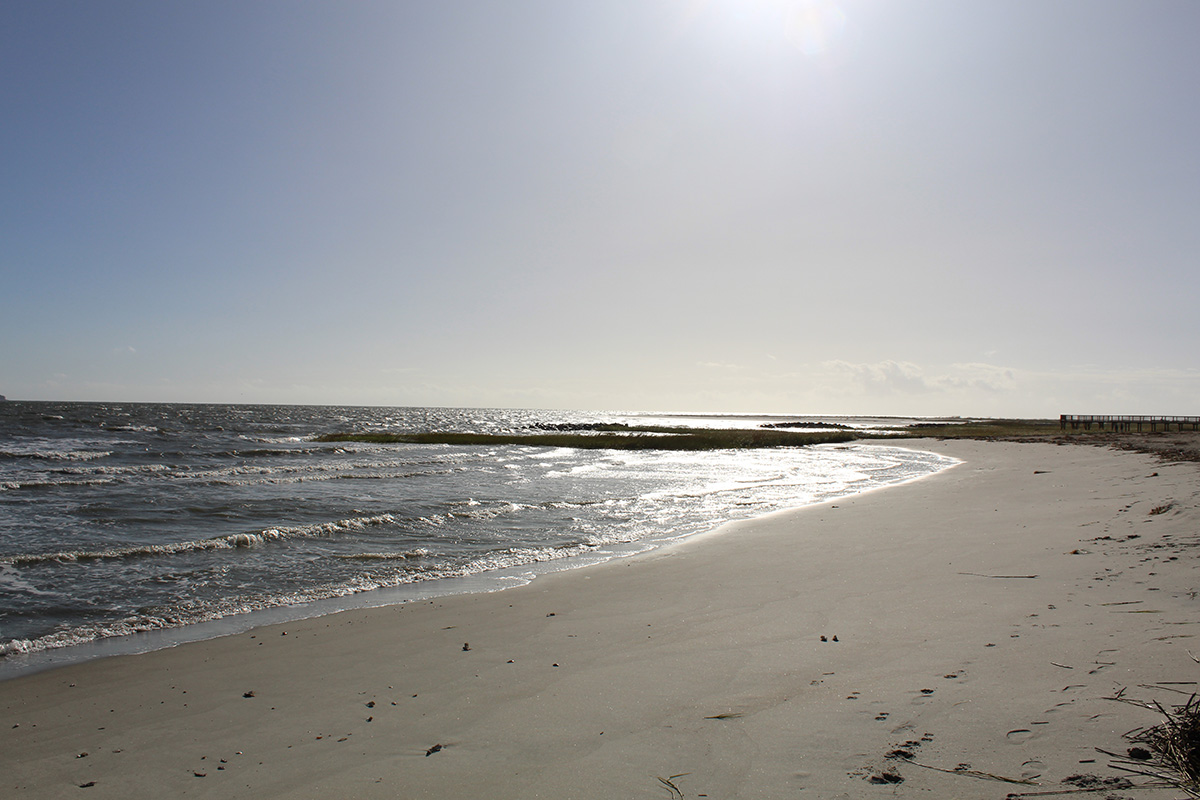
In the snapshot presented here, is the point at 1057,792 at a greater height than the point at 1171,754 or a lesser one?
lesser

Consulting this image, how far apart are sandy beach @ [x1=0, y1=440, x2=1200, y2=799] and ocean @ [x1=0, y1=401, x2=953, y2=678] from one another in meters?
1.97

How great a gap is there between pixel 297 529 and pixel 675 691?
1408 centimetres

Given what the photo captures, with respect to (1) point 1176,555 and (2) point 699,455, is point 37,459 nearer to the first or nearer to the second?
Answer: (2) point 699,455

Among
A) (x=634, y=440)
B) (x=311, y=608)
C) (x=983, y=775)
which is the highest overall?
(x=983, y=775)

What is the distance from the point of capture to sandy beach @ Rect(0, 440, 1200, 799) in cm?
A: 407

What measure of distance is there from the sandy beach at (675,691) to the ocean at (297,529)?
77.4 inches

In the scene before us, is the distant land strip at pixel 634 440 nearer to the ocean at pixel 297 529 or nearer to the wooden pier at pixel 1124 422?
the ocean at pixel 297 529

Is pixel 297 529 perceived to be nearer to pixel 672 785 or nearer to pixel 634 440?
pixel 672 785

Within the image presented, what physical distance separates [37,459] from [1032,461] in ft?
190

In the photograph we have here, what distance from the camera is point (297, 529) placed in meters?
16.5

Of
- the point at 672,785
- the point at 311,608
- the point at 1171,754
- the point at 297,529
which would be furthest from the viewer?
the point at 297,529

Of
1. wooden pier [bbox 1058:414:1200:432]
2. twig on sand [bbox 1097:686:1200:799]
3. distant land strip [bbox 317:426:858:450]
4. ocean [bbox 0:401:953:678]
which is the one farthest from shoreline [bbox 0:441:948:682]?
wooden pier [bbox 1058:414:1200:432]

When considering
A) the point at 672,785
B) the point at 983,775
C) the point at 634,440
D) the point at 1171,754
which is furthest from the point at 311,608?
the point at 634,440

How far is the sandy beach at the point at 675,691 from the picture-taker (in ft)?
13.3
